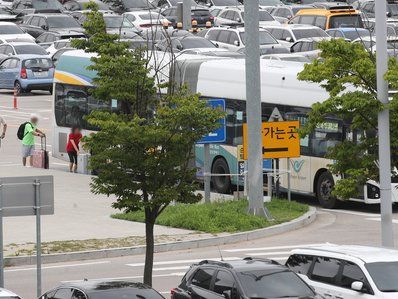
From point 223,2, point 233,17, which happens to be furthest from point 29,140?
point 223,2

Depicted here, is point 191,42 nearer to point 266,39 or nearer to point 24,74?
point 266,39

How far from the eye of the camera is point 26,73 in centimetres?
5781

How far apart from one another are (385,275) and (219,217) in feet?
36.8

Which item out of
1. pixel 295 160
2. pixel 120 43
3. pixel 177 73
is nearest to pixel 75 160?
pixel 177 73

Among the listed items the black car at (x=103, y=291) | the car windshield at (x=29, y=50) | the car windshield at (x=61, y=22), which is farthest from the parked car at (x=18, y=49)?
the black car at (x=103, y=291)

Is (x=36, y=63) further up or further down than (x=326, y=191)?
further up

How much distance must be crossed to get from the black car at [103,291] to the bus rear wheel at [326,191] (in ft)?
51.0

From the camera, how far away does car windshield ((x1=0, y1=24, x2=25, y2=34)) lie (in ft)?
223

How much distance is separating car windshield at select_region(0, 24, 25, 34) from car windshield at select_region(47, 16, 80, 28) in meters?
2.84

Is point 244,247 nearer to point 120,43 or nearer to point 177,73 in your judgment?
point 120,43

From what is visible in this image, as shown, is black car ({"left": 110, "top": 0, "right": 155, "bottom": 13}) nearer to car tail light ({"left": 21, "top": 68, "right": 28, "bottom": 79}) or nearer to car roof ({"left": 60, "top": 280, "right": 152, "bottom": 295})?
car tail light ({"left": 21, "top": 68, "right": 28, "bottom": 79})

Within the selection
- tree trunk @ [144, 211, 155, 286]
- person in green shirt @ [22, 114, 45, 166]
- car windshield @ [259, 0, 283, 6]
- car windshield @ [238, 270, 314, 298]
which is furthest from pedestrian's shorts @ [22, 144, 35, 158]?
car windshield @ [259, 0, 283, 6]

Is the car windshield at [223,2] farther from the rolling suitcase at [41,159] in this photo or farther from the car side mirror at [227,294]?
the car side mirror at [227,294]

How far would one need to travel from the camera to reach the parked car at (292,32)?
59969 millimetres
